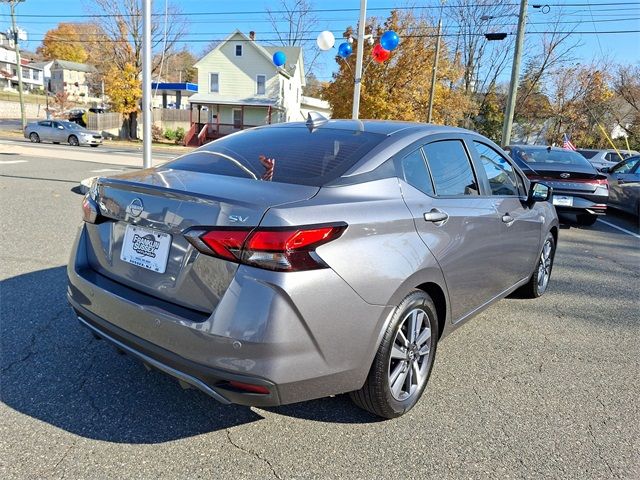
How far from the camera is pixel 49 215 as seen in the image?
7.03 meters

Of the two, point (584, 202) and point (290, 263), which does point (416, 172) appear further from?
point (584, 202)

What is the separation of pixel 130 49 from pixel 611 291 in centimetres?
4025

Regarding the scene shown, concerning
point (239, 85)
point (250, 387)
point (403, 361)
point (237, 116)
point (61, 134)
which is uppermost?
point (239, 85)

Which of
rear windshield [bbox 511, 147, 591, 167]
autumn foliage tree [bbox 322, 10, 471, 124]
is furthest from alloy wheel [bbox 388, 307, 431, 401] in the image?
autumn foliage tree [bbox 322, 10, 471, 124]

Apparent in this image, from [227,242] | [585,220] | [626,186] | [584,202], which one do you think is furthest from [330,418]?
[626,186]

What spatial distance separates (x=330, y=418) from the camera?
8.72 ft

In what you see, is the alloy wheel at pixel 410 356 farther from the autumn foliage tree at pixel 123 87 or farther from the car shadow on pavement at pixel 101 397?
the autumn foliage tree at pixel 123 87

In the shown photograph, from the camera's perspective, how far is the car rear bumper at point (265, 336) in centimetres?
199

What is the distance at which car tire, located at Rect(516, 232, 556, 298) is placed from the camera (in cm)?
470

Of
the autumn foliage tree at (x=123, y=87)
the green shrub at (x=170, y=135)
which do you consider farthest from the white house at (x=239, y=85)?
the autumn foliage tree at (x=123, y=87)

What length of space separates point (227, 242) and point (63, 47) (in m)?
117

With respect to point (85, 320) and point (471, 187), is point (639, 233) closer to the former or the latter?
point (471, 187)

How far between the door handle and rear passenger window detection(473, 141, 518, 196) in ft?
3.24

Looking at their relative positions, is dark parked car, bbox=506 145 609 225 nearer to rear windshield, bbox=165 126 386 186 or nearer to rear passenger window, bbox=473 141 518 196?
rear passenger window, bbox=473 141 518 196
